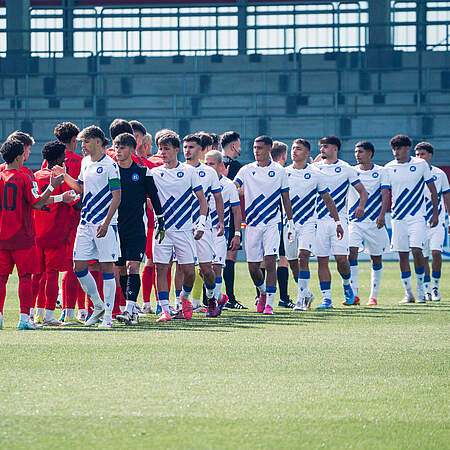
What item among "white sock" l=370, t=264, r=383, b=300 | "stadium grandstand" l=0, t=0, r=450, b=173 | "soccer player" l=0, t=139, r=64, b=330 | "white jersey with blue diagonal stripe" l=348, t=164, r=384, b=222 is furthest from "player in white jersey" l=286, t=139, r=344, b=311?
"stadium grandstand" l=0, t=0, r=450, b=173

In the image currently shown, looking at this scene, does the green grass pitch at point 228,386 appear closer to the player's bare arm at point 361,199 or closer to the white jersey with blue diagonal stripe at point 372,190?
the player's bare arm at point 361,199

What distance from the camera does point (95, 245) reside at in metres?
9.63

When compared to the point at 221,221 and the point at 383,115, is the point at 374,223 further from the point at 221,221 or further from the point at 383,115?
the point at 383,115

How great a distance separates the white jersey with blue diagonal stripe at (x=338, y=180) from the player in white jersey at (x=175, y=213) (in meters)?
2.88

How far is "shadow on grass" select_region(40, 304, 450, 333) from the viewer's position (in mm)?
9734

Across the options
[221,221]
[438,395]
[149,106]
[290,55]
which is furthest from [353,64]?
[438,395]

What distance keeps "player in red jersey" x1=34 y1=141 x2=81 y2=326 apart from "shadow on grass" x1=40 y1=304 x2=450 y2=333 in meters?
0.43

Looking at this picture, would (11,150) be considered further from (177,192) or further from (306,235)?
(306,235)

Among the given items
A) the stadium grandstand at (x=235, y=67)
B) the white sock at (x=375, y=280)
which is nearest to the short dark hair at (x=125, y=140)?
the white sock at (x=375, y=280)

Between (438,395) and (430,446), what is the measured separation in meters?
1.29

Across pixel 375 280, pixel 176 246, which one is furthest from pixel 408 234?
pixel 176 246

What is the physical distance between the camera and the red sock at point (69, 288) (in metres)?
10.3

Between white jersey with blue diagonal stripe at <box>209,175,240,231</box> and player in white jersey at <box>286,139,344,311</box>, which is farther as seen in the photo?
player in white jersey at <box>286,139,344,311</box>

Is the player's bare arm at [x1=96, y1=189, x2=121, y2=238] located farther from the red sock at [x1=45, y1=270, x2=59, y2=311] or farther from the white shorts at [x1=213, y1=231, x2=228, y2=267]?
the white shorts at [x1=213, y1=231, x2=228, y2=267]
